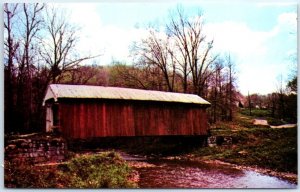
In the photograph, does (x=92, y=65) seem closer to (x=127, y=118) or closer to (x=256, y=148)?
(x=127, y=118)

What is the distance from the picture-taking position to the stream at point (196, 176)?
4863 millimetres

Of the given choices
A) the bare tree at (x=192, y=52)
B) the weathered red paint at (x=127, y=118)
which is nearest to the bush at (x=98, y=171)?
the weathered red paint at (x=127, y=118)

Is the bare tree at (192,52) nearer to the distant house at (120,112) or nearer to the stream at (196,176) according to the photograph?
the distant house at (120,112)

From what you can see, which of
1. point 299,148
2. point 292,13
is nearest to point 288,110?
point 299,148

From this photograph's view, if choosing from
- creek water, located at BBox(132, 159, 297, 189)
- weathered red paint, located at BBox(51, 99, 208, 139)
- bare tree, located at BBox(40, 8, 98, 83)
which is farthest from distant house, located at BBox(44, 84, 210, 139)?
creek water, located at BBox(132, 159, 297, 189)

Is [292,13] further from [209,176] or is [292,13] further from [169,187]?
[169,187]

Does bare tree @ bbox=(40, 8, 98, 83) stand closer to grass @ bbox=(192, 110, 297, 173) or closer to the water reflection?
the water reflection

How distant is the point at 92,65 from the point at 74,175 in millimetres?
1390

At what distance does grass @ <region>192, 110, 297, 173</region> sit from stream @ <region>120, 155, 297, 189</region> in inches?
6.6

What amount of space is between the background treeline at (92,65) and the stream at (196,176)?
700 mm

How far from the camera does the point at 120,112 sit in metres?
5.19

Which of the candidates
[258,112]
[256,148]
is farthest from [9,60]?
[256,148]

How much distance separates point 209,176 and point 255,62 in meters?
1.56

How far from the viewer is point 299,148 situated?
486cm
